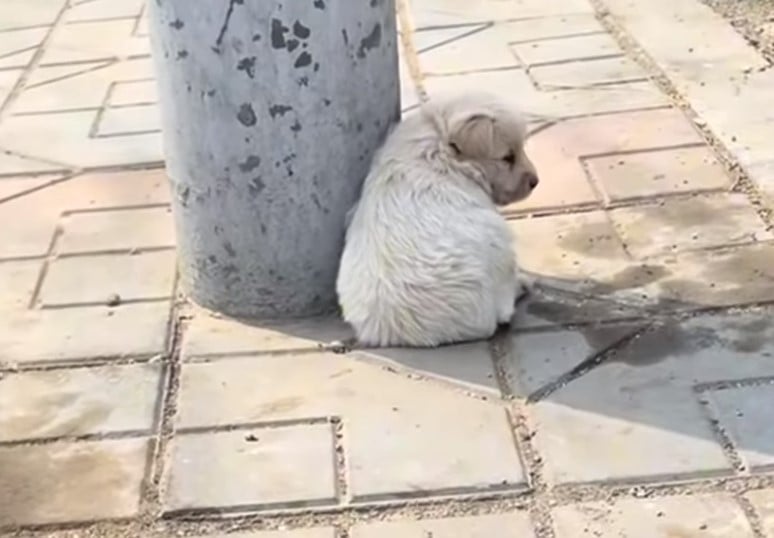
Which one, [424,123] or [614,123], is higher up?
[424,123]

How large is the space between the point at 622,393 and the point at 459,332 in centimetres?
54

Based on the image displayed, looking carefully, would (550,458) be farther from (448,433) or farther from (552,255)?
(552,255)

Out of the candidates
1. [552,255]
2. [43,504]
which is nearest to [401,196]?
[552,255]

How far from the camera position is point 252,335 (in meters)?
4.23

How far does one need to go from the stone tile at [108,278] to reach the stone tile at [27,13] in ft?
11.2

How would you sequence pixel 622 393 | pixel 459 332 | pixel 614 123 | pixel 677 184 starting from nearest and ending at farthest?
pixel 622 393, pixel 459 332, pixel 677 184, pixel 614 123

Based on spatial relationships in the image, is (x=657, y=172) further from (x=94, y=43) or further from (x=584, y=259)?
(x=94, y=43)

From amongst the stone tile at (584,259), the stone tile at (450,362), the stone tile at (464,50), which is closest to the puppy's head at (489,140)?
the stone tile at (584,259)

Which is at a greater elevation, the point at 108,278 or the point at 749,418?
the point at 749,418

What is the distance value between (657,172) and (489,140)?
1.24 metres

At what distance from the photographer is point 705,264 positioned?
14.5 feet

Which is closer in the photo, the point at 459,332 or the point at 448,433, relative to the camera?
the point at 448,433

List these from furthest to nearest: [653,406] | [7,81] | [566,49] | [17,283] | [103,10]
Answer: [103,10] → [7,81] → [566,49] → [17,283] → [653,406]

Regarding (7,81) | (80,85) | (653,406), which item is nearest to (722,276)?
(653,406)
